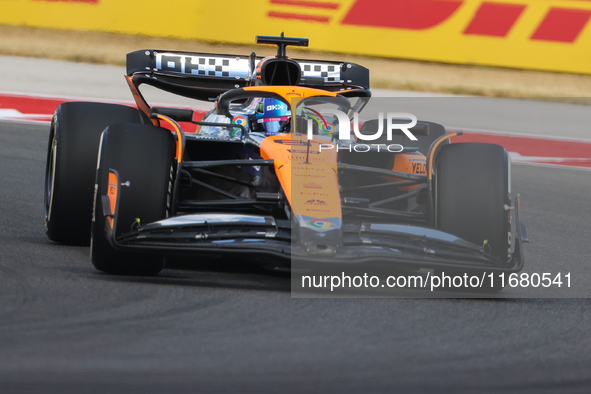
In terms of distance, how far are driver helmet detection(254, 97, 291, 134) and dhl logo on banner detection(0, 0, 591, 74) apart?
9556 mm

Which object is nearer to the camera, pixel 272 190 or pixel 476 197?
pixel 476 197

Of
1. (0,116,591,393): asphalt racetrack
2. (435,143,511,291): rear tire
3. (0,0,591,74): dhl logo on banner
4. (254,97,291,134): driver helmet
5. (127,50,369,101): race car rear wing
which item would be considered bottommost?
(0,116,591,393): asphalt racetrack

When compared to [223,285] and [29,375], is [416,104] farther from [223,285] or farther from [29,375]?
[29,375]

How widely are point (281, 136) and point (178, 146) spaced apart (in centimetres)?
58

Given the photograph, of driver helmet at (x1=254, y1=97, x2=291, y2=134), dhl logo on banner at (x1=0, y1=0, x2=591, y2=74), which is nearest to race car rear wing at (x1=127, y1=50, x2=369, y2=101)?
driver helmet at (x1=254, y1=97, x2=291, y2=134)

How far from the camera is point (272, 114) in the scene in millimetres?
5586

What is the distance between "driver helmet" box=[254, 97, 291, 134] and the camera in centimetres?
558

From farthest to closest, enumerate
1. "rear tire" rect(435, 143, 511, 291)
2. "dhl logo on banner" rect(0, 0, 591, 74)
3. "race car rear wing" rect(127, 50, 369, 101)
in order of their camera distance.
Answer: "dhl logo on banner" rect(0, 0, 591, 74), "race car rear wing" rect(127, 50, 369, 101), "rear tire" rect(435, 143, 511, 291)

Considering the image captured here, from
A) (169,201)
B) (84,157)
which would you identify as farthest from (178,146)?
(84,157)

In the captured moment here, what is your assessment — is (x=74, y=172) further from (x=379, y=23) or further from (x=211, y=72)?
(x=379, y=23)

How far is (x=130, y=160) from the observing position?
454cm

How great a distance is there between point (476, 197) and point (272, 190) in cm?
107

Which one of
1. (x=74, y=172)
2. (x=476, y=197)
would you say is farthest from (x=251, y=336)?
(x=74, y=172)

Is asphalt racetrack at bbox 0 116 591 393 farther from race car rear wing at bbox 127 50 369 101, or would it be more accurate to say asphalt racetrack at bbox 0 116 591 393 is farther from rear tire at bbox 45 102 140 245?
race car rear wing at bbox 127 50 369 101
